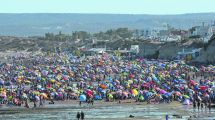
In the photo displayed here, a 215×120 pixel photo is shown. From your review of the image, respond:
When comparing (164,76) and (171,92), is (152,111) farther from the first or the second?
(164,76)

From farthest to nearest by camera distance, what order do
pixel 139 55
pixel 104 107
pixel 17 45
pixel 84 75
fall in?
pixel 17 45, pixel 139 55, pixel 84 75, pixel 104 107

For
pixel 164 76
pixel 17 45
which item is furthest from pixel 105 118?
pixel 17 45

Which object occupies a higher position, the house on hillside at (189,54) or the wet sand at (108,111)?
→ the wet sand at (108,111)

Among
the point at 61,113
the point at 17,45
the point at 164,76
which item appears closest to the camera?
the point at 61,113

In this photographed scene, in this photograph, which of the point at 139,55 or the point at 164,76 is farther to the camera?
the point at 139,55

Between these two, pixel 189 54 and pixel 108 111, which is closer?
A: pixel 108 111

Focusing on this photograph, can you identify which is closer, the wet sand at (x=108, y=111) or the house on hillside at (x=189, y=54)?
the wet sand at (x=108, y=111)

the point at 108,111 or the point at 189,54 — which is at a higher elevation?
the point at 108,111

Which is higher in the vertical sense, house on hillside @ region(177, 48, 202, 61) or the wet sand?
the wet sand
